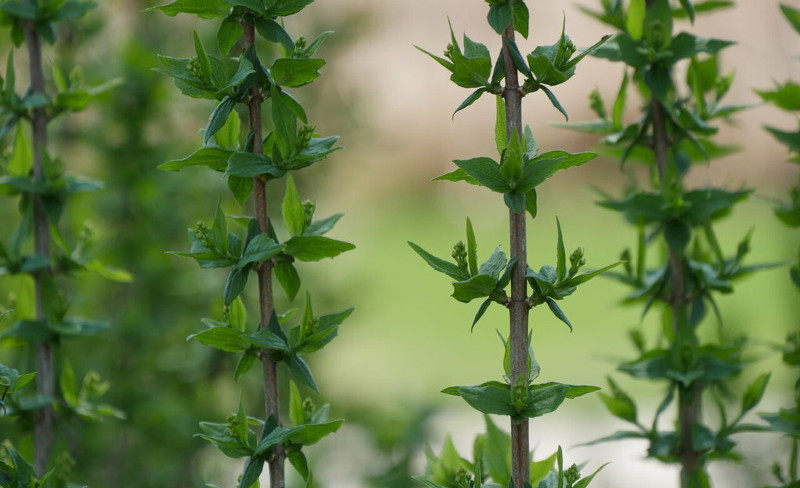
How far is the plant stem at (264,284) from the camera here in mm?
401

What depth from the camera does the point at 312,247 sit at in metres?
0.41

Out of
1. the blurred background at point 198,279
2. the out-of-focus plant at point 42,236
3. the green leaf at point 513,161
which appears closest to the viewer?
the green leaf at point 513,161

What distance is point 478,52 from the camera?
40cm

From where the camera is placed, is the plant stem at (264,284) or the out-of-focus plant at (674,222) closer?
the plant stem at (264,284)

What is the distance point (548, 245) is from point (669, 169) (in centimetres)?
335

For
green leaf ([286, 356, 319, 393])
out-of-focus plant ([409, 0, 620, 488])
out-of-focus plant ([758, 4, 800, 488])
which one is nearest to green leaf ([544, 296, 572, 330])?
out-of-focus plant ([409, 0, 620, 488])

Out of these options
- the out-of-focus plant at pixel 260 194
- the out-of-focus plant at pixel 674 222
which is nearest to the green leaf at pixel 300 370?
the out-of-focus plant at pixel 260 194

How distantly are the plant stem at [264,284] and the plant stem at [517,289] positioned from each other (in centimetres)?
10

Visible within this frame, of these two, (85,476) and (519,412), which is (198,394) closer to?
(85,476)

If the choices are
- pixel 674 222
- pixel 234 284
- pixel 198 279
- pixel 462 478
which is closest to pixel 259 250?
pixel 234 284

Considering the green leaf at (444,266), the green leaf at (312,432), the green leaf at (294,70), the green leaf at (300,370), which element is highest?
the green leaf at (294,70)

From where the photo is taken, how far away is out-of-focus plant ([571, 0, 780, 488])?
0.53 metres

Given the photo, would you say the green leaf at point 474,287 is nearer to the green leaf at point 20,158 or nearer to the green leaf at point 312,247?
the green leaf at point 312,247

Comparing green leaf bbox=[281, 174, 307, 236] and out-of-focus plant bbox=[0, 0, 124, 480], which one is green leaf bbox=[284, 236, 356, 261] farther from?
out-of-focus plant bbox=[0, 0, 124, 480]
